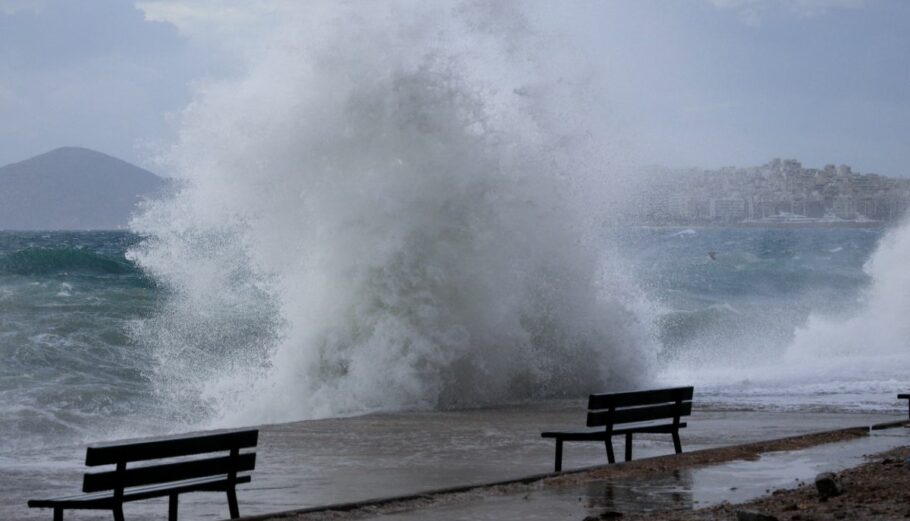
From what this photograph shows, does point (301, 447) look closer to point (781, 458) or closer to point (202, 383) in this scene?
point (781, 458)

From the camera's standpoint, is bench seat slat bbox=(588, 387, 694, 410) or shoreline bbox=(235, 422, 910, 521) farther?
bench seat slat bbox=(588, 387, 694, 410)

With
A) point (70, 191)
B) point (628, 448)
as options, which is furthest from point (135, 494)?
point (70, 191)

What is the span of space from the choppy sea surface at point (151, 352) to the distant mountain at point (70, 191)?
96025mm

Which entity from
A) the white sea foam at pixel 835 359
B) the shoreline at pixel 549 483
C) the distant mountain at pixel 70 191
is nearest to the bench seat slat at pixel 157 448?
the shoreline at pixel 549 483

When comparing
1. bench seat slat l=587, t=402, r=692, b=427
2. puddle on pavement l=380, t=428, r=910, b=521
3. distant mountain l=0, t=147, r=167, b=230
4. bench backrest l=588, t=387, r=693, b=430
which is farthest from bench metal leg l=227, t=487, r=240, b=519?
distant mountain l=0, t=147, r=167, b=230

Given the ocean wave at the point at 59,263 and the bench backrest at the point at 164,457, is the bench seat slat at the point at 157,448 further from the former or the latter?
the ocean wave at the point at 59,263

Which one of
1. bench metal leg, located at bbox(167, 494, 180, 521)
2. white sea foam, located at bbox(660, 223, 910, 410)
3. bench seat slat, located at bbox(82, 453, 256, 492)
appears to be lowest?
bench metal leg, located at bbox(167, 494, 180, 521)

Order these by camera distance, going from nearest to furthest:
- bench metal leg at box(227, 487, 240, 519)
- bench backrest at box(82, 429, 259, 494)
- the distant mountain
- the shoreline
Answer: bench backrest at box(82, 429, 259, 494) → bench metal leg at box(227, 487, 240, 519) → the shoreline → the distant mountain

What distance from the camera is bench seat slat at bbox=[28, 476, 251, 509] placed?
22.7 feet

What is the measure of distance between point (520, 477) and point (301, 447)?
2.93 m

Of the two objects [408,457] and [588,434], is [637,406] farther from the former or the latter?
[408,457]

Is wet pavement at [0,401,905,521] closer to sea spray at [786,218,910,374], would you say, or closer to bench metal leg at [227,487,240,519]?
bench metal leg at [227,487,240,519]

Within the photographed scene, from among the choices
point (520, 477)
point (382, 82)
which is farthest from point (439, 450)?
point (382, 82)

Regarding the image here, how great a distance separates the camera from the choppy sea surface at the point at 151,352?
1666cm
